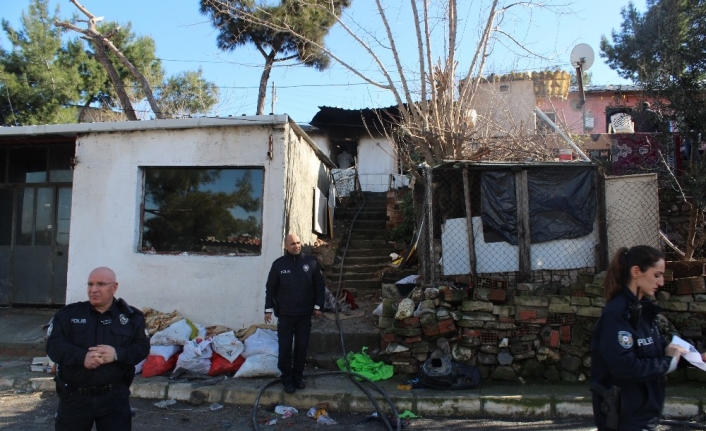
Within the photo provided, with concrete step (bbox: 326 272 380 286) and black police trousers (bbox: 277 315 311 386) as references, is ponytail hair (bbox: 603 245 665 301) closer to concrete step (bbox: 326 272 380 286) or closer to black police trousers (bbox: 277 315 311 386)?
black police trousers (bbox: 277 315 311 386)

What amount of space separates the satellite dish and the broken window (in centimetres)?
648

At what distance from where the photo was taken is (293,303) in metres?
5.86

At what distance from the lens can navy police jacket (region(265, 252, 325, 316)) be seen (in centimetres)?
587

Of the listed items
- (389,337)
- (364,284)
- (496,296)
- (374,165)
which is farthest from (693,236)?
(374,165)

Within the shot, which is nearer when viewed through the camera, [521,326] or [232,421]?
[232,421]

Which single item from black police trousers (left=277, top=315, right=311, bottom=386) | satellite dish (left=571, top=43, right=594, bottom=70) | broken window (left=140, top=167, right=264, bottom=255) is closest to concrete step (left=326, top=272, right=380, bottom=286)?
broken window (left=140, top=167, right=264, bottom=255)

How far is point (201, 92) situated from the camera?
20812 millimetres

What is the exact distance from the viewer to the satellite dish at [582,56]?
9633mm

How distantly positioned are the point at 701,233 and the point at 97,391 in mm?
7785

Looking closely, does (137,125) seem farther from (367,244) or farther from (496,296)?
(496,296)

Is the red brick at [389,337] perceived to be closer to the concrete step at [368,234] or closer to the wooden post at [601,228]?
the wooden post at [601,228]

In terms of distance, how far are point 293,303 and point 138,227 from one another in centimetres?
352

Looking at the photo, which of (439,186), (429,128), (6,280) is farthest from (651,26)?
(6,280)

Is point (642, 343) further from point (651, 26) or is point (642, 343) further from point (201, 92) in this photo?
point (201, 92)
